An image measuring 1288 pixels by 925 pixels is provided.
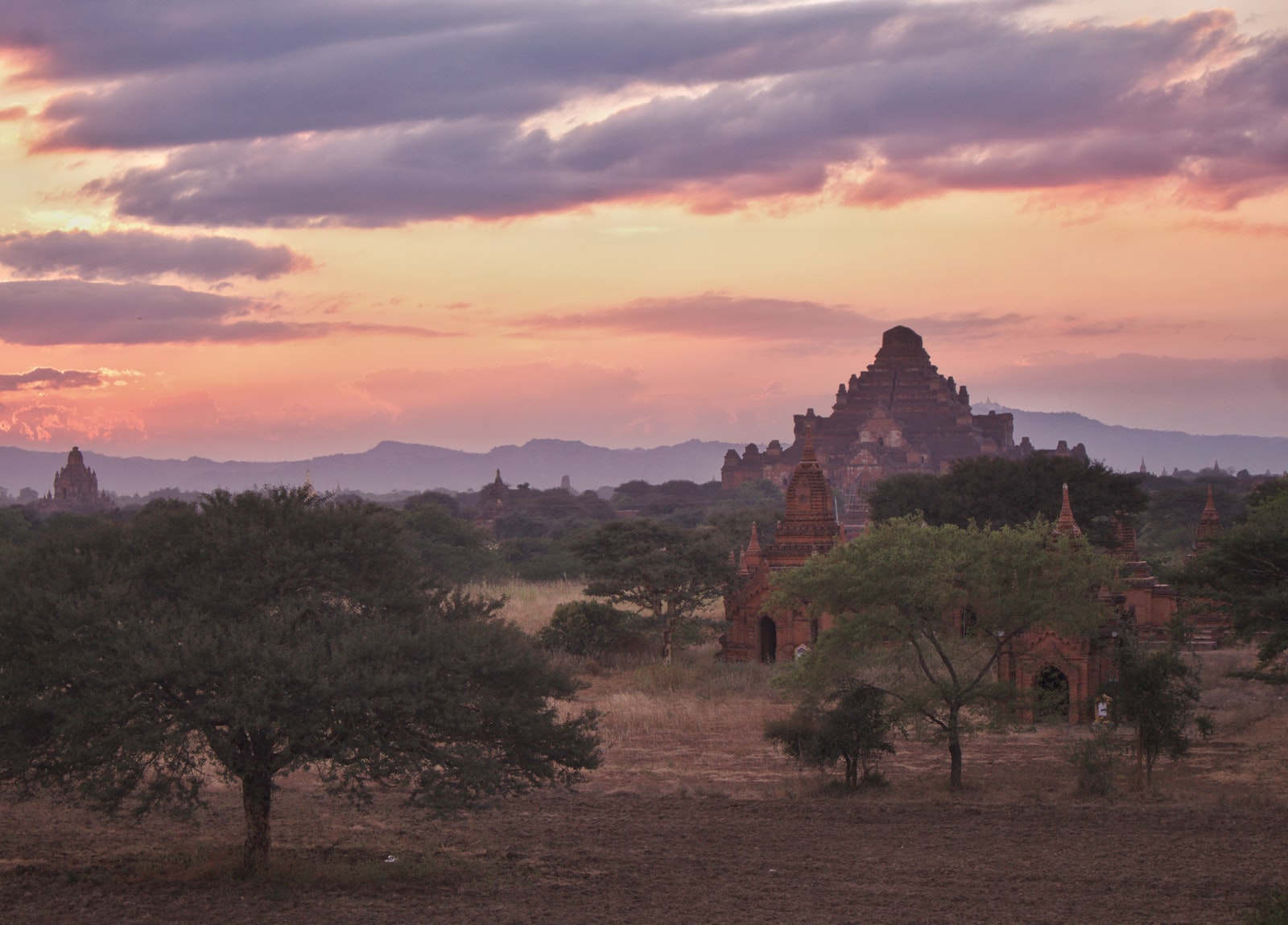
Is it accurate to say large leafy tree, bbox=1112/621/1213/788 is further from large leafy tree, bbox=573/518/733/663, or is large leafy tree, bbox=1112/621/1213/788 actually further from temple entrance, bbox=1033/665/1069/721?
large leafy tree, bbox=573/518/733/663

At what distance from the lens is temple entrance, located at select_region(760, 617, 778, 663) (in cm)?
4362

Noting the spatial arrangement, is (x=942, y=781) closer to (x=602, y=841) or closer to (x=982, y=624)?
(x=982, y=624)

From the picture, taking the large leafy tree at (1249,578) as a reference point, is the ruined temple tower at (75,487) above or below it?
above

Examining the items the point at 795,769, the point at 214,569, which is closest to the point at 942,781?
the point at 795,769

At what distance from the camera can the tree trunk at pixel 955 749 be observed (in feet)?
80.6

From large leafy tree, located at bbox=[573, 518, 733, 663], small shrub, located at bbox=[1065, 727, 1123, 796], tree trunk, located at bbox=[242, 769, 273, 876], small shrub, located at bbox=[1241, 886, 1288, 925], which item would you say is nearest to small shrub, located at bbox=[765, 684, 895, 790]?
small shrub, located at bbox=[1065, 727, 1123, 796]

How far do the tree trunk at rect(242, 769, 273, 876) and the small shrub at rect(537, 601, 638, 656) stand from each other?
25.3 m

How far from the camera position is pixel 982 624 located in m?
26.1

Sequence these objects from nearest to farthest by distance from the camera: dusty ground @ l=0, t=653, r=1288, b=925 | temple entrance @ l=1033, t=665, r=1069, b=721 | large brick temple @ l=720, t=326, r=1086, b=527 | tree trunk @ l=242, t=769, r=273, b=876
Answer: dusty ground @ l=0, t=653, r=1288, b=925
tree trunk @ l=242, t=769, r=273, b=876
temple entrance @ l=1033, t=665, r=1069, b=721
large brick temple @ l=720, t=326, r=1086, b=527

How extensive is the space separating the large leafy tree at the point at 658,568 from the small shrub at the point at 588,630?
64 centimetres

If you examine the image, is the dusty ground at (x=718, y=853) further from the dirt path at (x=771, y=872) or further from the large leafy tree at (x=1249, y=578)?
the large leafy tree at (x=1249, y=578)

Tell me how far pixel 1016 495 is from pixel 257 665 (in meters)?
53.7

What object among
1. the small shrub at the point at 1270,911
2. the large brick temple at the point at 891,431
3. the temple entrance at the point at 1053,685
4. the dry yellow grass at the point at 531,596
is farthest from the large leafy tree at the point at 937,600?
the large brick temple at the point at 891,431

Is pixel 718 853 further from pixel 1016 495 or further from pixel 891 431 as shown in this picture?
pixel 891 431
